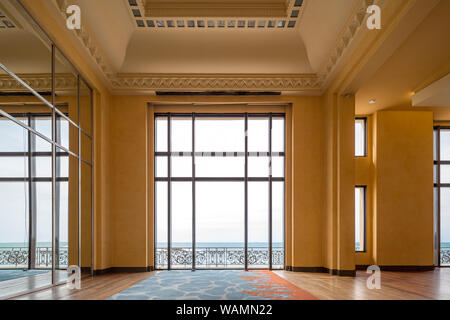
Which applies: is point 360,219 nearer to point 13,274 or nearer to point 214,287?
point 214,287

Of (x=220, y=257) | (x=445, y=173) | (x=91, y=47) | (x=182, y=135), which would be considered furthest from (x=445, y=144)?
(x=91, y=47)

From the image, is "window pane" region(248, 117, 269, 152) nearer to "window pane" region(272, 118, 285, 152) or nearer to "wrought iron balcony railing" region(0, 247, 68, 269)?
"window pane" region(272, 118, 285, 152)

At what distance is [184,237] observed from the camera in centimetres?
991

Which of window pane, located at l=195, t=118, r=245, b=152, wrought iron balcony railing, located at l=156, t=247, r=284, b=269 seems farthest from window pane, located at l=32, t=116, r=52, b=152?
wrought iron balcony railing, located at l=156, t=247, r=284, b=269

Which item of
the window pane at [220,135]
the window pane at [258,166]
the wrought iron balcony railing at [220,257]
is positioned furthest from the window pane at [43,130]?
the window pane at [258,166]

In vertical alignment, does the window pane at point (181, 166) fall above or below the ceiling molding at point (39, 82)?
below

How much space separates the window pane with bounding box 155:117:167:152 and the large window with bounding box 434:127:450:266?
8.75 metres

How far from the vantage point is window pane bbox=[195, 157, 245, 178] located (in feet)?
33.3

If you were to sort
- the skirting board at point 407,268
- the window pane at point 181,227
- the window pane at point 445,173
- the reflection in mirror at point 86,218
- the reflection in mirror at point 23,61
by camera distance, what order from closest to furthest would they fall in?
the reflection in mirror at point 23,61 < the reflection in mirror at point 86,218 < the window pane at point 181,227 < the skirting board at point 407,268 < the window pane at point 445,173

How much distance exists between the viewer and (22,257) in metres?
5.07

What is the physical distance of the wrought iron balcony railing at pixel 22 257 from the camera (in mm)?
4672

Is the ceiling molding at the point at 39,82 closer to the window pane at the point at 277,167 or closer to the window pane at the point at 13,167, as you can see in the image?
the window pane at the point at 13,167

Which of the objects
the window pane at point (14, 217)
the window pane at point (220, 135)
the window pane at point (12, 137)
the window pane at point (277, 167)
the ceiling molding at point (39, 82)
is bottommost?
the window pane at point (14, 217)

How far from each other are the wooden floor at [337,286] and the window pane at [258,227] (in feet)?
2.67
